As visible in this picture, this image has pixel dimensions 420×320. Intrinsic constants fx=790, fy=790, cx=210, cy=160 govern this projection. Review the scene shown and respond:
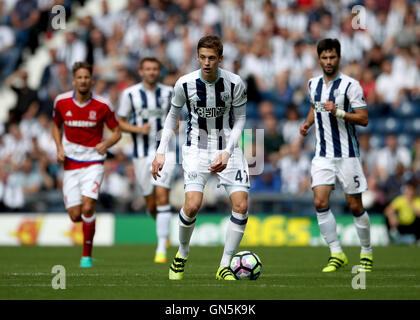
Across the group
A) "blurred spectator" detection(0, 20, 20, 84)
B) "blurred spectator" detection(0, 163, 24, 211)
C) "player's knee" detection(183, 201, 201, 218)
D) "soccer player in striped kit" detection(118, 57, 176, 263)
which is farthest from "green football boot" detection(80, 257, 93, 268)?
"blurred spectator" detection(0, 20, 20, 84)

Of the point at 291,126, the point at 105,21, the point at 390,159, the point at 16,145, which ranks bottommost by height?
the point at 390,159

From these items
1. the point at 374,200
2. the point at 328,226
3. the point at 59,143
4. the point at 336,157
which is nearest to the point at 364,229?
the point at 328,226

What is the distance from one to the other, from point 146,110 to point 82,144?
1.63 meters

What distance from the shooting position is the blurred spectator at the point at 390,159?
1795cm

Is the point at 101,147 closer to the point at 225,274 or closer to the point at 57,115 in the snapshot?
the point at 57,115

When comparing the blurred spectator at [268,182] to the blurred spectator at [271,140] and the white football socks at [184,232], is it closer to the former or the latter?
the blurred spectator at [271,140]

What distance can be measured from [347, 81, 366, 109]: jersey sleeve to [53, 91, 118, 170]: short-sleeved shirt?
11.3 feet

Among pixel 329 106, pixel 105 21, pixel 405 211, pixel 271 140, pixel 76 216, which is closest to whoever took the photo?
pixel 329 106

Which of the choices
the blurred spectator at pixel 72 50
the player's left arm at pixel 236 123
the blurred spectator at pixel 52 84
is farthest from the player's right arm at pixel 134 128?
the blurred spectator at pixel 72 50

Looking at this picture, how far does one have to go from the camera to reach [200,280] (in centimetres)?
808

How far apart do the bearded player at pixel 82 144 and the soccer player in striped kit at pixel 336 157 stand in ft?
9.67

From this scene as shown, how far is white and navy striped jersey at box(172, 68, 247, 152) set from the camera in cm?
814

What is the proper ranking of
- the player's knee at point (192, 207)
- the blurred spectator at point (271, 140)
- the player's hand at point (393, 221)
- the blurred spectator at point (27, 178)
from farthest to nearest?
the blurred spectator at point (27, 178), the blurred spectator at point (271, 140), the player's hand at point (393, 221), the player's knee at point (192, 207)
